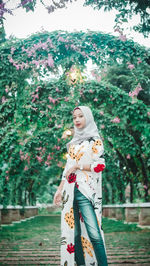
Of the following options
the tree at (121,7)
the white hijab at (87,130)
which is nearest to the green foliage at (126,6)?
the tree at (121,7)

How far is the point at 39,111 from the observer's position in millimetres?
7348

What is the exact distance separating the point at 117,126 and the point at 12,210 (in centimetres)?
725

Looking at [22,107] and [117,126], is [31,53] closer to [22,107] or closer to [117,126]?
[22,107]

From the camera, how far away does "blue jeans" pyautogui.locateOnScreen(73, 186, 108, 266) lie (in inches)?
112

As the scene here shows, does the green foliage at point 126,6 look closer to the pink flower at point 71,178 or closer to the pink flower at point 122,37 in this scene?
the pink flower at point 122,37

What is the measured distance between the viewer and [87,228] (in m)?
2.93

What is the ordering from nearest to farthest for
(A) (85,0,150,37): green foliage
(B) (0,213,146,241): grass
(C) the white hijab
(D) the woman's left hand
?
(D) the woman's left hand → (C) the white hijab → (A) (85,0,150,37): green foliage → (B) (0,213,146,241): grass

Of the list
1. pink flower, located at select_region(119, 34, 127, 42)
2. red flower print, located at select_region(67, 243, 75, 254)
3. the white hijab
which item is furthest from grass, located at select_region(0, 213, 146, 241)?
pink flower, located at select_region(119, 34, 127, 42)

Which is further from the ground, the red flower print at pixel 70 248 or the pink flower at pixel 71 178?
the pink flower at pixel 71 178

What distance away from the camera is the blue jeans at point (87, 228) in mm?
2840

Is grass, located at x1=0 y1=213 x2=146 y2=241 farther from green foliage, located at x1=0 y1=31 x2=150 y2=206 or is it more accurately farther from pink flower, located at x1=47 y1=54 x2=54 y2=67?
pink flower, located at x1=47 y1=54 x2=54 y2=67

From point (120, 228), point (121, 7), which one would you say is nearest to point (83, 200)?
point (121, 7)

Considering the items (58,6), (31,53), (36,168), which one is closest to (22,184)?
(36,168)

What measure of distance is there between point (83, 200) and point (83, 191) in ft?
0.30
